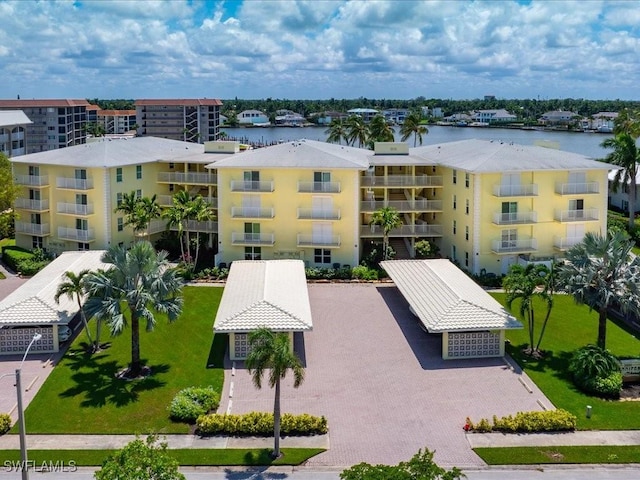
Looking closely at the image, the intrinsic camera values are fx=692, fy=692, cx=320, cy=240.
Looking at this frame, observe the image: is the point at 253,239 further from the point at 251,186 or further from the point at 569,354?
the point at 569,354

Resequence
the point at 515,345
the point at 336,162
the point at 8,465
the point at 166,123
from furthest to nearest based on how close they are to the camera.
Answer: the point at 166,123 → the point at 336,162 → the point at 515,345 → the point at 8,465

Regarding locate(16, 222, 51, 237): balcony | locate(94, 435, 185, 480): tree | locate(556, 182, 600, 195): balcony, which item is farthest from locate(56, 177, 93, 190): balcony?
locate(94, 435, 185, 480): tree

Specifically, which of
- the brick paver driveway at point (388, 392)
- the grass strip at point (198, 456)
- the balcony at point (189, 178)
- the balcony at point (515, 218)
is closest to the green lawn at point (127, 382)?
the grass strip at point (198, 456)

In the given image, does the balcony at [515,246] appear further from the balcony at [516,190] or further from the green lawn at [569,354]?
the green lawn at [569,354]

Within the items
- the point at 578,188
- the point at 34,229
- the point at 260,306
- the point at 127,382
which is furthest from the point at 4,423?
the point at 578,188

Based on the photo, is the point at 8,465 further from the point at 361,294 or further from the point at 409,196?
the point at 409,196

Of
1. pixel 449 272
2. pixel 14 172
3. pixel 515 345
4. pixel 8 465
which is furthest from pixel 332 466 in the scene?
pixel 14 172

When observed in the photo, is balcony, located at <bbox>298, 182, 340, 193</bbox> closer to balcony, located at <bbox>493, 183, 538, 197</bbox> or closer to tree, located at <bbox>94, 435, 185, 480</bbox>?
balcony, located at <bbox>493, 183, 538, 197</bbox>
